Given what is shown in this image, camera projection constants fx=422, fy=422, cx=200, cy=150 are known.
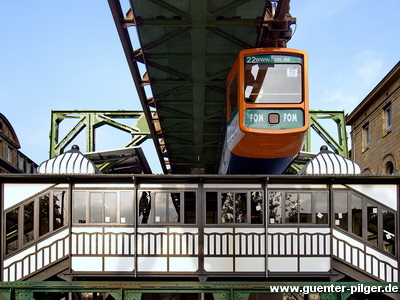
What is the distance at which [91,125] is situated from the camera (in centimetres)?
2392

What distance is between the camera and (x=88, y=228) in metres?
11.5

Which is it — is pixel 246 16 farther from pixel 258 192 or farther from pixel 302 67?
pixel 258 192

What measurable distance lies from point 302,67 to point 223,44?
7.65 ft

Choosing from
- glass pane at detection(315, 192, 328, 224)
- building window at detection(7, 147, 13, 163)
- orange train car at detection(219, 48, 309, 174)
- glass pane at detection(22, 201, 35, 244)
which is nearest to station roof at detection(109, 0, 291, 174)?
orange train car at detection(219, 48, 309, 174)

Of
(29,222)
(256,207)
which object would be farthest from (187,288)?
(29,222)

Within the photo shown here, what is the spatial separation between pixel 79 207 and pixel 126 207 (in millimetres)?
1303

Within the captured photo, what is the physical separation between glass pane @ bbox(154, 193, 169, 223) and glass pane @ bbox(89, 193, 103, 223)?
1.52m

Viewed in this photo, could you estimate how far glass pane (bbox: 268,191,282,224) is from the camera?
11.6m

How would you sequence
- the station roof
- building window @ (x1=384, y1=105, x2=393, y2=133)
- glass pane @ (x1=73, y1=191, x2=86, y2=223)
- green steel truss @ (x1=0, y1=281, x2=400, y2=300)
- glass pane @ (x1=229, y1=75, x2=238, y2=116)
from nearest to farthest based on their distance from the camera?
green steel truss @ (x1=0, y1=281, x2=400, y2=300), the station roof, glass pane @ (x1=73, y1=191, x2=86, y2=223), glass pane @ (x1=229, y1=75, x2=238, y2=116), building window @ (x1=384, y1=105, x2=393, y2=133)

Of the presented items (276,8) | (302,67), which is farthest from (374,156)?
(276,8)

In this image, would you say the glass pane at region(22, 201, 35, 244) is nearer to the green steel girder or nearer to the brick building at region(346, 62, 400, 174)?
the green steel girder

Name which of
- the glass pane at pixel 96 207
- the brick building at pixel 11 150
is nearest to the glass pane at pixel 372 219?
the glass pane at pixel 96 207

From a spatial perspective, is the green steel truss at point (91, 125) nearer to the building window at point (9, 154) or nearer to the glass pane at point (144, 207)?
the building window at point (9, 154)

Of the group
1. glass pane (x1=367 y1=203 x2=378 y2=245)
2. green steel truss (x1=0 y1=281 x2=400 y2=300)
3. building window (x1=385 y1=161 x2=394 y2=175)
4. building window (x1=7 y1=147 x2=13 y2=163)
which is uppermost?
building window (x1=7 y1=147 x2=13 y2=163)
